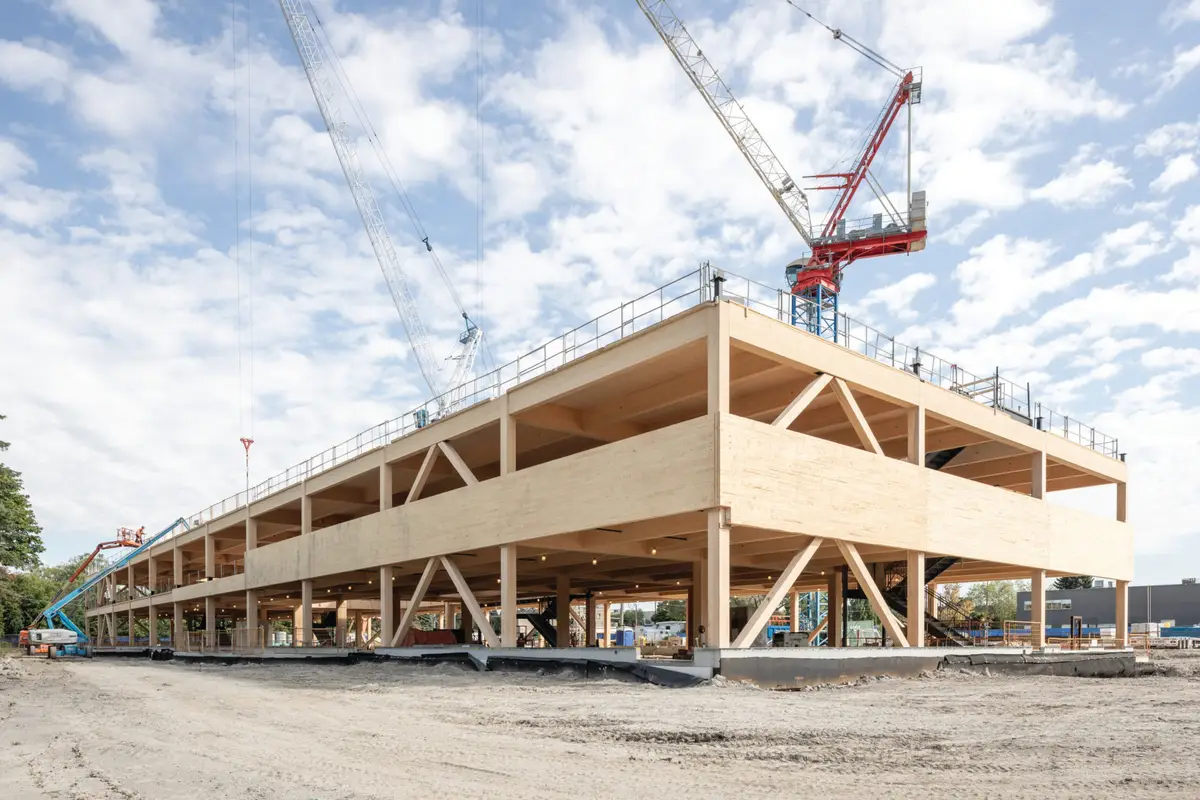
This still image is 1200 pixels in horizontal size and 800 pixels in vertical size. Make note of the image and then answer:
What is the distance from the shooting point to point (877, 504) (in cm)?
2692

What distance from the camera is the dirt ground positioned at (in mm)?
10078

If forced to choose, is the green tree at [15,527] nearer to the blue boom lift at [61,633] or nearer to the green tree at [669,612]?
the blue boom lift at [61,633]

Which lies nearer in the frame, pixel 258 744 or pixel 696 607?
pixel 258 744

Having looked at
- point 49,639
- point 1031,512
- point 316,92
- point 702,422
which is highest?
point 316,92

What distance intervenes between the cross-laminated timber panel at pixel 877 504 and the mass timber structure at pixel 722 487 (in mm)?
68

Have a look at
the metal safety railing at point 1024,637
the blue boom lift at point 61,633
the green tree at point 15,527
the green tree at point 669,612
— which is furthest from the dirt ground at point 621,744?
the green tree at point 669,612

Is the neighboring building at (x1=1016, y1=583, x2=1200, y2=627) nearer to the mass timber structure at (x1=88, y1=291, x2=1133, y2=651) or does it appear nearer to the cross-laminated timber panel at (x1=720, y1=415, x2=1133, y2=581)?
the mass timber structure at (x1=88, y1=291, x2=1133, y2=651)

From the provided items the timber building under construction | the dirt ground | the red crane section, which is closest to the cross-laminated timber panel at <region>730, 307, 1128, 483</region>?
the timber building under construction

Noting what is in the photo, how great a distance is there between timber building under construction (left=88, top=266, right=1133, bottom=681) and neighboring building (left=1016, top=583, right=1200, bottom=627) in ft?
108

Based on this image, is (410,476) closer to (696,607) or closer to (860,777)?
(696,607)

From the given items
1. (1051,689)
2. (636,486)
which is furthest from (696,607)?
(1051,689)

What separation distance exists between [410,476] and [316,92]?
167 feet

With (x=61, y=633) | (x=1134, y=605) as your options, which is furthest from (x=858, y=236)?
(x=61, y=633)

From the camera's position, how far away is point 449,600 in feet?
240
